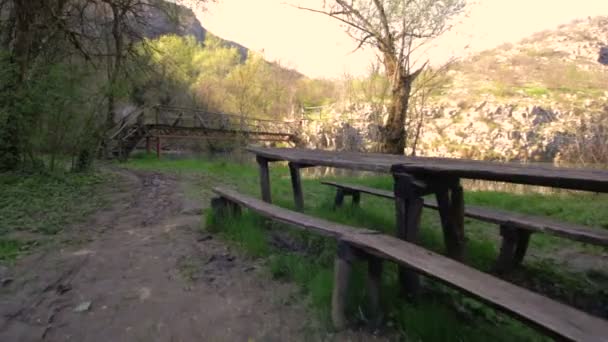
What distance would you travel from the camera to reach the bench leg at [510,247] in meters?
2.95

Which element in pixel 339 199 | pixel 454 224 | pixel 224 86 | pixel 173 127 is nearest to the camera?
pixel 454 224

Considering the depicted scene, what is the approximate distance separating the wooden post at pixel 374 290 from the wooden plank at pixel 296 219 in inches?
8.7

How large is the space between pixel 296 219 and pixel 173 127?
1605 centimetres

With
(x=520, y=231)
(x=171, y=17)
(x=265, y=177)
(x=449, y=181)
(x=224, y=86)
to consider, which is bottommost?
(x=520, y=231)

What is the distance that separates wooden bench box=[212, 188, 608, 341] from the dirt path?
0.37 m

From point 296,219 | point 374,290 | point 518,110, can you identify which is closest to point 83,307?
point 296,219

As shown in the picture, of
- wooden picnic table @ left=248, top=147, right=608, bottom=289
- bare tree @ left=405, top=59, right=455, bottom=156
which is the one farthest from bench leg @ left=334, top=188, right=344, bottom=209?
bare tree @ left=405, top=59, right=455, bottom=156

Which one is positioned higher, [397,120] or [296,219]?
[397,120]

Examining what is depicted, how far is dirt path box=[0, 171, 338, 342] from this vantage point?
200 cm

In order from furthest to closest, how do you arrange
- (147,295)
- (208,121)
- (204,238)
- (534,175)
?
(208,121), (204,238), (147,295), (534,175)

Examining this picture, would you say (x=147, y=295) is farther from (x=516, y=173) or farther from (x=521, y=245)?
(x=521, y=245)

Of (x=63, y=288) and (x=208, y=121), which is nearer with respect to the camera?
(x=63, y=288)

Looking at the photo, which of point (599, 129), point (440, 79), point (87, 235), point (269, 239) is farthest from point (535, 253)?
point (440, 79)

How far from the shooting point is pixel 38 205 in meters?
5.02
